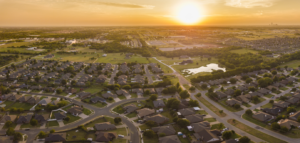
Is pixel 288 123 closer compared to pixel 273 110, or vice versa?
pixel 288 123

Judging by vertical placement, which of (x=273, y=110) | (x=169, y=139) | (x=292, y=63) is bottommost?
(x=169, y=139)

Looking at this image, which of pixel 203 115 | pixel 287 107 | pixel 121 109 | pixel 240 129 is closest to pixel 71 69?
pixel 121 109

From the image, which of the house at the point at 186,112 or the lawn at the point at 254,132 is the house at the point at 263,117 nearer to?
the lawn at the point at 254,132

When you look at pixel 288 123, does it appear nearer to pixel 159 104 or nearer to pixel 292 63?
pixel 159 104

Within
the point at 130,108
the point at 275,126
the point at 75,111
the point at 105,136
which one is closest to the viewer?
the point at 105,136

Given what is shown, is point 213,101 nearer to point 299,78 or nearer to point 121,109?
point 121,109

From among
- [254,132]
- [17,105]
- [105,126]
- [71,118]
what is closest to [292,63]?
[254,132]

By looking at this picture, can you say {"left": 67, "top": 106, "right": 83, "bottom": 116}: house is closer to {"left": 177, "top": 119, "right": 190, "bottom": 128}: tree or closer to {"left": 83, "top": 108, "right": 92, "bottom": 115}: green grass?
{"left": 83, "top": 108, "right": 92, "bottom": 115}: green grass

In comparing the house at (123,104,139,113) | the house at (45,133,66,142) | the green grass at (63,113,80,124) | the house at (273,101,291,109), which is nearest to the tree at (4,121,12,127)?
the green grass at (63,113,80,124)
